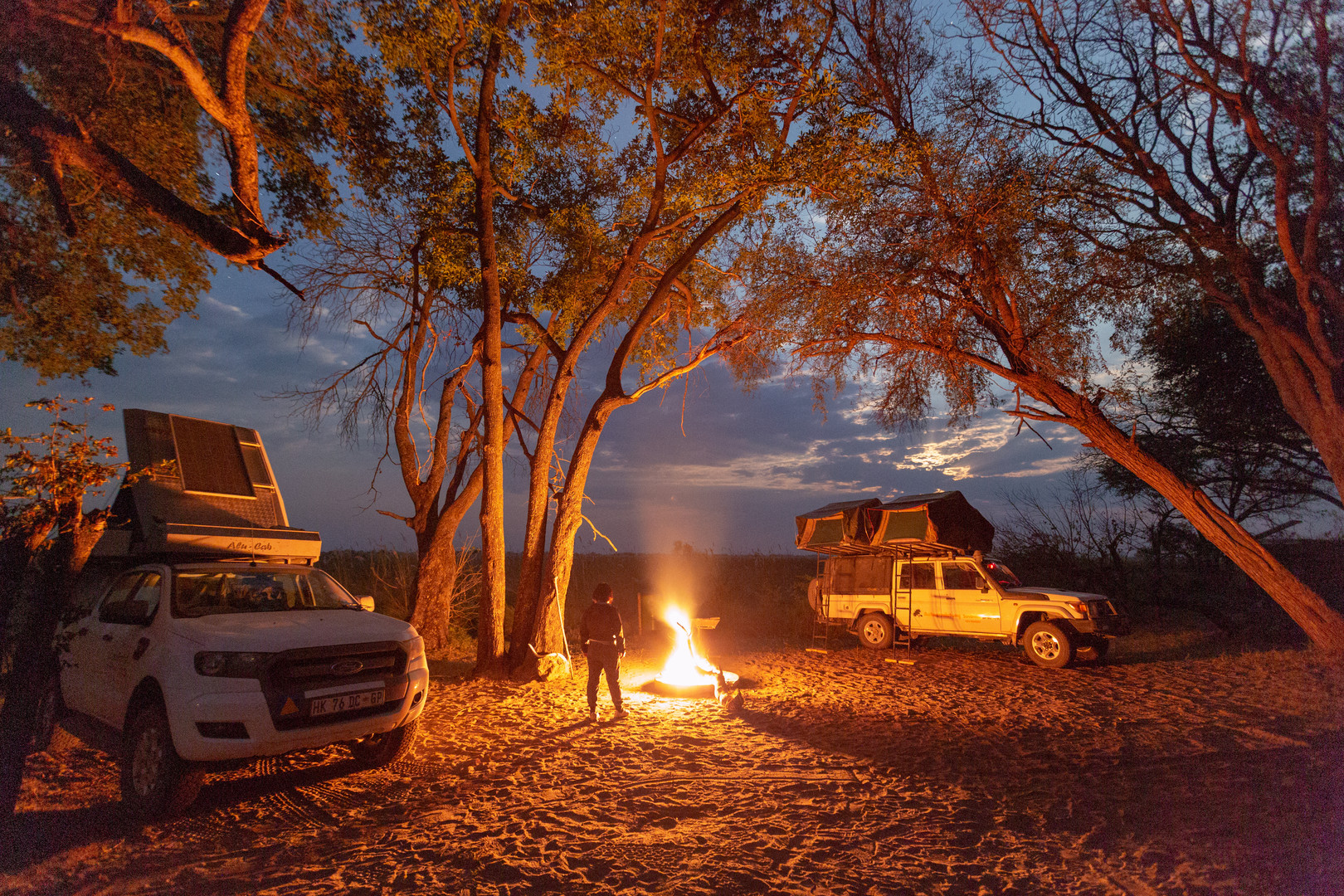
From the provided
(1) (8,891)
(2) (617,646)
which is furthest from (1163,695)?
(1) (8,891)

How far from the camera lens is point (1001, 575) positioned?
12.6m

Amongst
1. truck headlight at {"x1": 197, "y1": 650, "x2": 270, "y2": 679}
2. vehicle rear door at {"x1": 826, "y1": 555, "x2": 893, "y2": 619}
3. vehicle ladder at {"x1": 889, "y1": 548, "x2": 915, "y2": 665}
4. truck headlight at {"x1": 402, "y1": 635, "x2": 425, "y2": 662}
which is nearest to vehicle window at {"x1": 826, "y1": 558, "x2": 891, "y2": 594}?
vehicle rear door at {"x1": 826, "y1": 555, "x2": 893, "y2": 619}

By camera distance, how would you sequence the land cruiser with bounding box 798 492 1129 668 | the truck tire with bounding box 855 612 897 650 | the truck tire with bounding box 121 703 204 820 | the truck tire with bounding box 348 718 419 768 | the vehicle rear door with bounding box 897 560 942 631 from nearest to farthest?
1. the truck tire with bounding box 121 703 204 820
2. the truck tire with bounding box 348 718 419 768
3. the land cruiser with bounding box 798 492 1129 668
4. the vehicle rear door with bounding box 897 560 942 631
5. the truck tire with bounding box 855 612 897 650

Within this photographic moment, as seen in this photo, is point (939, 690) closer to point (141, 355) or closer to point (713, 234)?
point (713, 234)

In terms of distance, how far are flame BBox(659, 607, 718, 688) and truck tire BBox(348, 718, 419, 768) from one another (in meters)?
4.63

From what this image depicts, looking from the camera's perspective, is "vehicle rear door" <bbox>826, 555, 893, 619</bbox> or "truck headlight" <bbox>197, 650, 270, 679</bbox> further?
"vehicle rear door" <bbox>826, 555, 893, 619</bbox>

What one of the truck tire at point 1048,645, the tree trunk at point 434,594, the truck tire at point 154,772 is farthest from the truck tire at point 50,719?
the truck tire at point 1048,645

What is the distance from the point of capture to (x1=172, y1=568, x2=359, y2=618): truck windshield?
580 cm

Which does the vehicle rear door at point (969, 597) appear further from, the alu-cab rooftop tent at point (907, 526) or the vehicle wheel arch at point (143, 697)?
the vehicle wheel arch at point (143, 697)

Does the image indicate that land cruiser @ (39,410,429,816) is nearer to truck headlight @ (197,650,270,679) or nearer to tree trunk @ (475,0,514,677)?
truck headlight @ (197,650,270,679)

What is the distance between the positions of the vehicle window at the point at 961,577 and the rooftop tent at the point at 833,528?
160 centimetres

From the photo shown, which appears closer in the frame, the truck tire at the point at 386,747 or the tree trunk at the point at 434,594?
the truck tire at the point at 386,747

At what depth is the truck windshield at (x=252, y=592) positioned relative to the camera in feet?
19.0

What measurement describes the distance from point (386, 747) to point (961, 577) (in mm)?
10502
